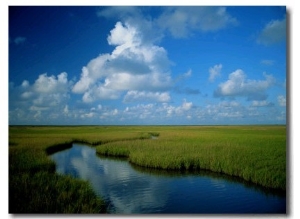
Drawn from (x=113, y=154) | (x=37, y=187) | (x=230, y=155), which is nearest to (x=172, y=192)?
(x=230, y=155)

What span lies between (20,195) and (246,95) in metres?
5.56

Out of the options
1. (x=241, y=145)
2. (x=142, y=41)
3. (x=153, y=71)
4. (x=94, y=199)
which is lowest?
(x=94, y=199)

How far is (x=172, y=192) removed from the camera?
693cm

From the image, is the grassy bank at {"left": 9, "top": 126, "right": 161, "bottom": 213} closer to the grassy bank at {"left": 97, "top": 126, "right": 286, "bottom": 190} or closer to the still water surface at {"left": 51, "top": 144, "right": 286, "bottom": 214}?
the still water surface at {"left": 51, "top": 144, "right": 286, "bottom": 214}

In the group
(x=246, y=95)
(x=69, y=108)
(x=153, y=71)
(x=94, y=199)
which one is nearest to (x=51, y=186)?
(x=94, y=199)

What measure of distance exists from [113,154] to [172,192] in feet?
15.2

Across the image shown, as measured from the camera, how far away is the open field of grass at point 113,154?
5957 mm

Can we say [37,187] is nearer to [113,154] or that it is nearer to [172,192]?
[172,192]

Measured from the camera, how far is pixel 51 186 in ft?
20.8

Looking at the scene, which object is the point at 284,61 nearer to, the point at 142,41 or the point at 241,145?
the point at 142,41

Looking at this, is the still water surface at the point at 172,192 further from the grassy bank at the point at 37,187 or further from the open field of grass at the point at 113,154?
the grassy bank at the point at 37,187

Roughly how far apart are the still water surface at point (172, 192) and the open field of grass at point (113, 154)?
35cm

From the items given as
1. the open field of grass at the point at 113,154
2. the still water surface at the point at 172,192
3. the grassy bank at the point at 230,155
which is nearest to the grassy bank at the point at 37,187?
the open field of grass at the point at 113,154

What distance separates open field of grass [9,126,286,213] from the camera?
5957 millimetres
